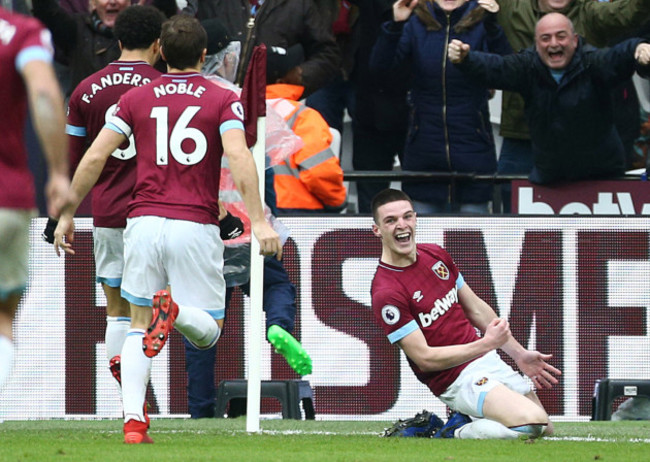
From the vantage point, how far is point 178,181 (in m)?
7.44

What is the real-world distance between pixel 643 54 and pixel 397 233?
2647mm

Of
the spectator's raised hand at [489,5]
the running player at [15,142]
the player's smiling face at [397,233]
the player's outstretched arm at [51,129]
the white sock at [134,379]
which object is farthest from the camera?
the spectator's raised hand at [489,5]

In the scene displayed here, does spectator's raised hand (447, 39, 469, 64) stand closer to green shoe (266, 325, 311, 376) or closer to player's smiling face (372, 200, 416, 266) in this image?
player's smiling face (372, 200, 416, 266)

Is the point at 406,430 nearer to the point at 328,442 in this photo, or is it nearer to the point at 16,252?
the point at 328,442

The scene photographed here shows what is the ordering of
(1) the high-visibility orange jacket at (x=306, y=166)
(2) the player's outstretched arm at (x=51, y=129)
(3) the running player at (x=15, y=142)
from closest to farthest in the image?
(2) the player's outstretched arm at (x=51, y=129)
(3) the running player at (x=15, y=142)
(1) the high-visibility orange jacket at (x=306, y=166)

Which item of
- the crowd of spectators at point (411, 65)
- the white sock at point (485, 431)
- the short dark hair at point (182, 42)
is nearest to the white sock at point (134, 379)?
the short dark hair at point (182, 42)

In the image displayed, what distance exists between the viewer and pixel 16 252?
5727 mm

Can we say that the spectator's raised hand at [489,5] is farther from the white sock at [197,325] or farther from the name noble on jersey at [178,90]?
the white sock at [197,325]

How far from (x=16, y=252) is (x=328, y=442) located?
244cm

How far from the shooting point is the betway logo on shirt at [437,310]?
8.31 meters

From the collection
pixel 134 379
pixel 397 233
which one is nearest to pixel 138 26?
pixel 397 233

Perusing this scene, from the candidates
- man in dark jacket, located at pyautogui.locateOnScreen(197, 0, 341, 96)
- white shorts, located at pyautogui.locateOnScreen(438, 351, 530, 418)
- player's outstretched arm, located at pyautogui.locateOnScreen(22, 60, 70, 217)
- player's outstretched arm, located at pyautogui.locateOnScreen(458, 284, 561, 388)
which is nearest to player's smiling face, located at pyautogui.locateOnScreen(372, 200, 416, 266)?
player's outstretched arm, located at pyautogui.locateOnScreen(458, 284, 561, 388)

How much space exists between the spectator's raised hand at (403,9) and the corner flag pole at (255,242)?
3.00 meters

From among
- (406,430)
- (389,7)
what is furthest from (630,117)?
(406,430)
